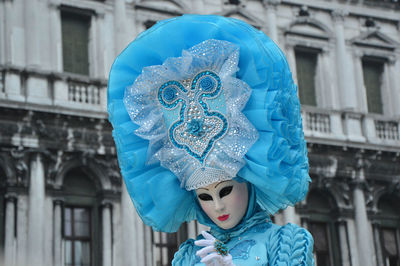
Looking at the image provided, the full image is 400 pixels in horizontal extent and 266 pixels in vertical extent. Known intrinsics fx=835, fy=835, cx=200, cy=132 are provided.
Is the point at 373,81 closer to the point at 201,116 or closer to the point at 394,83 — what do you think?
the point at 394,83

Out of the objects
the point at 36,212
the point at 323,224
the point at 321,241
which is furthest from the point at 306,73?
the point at 36,212

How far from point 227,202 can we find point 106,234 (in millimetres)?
9177

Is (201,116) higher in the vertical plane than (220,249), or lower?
higher

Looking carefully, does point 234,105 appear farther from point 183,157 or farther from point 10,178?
point 10,178

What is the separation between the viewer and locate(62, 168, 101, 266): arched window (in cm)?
1268

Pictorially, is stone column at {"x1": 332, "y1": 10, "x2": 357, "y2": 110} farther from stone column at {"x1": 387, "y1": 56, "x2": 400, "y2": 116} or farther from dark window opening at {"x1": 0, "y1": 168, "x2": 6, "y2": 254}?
dark window opening at {"x1": 0, "y1": 168, "x2": 6, "y2": 254}

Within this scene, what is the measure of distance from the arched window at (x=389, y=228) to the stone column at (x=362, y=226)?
1.19 feet

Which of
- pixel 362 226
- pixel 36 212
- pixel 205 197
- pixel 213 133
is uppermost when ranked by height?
pixel 362 226

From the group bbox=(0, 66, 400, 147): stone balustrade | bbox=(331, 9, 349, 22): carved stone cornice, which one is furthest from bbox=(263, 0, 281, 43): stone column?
bbox=(0, 66, 400, 147): stone balustrade

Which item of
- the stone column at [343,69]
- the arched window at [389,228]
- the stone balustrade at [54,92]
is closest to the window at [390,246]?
the arched window at [389,228]

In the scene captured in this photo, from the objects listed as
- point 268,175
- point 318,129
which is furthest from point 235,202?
point 318,129

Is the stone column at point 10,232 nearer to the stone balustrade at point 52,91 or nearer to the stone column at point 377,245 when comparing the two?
the stone balustrade at point 52,91

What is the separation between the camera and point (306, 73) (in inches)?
640

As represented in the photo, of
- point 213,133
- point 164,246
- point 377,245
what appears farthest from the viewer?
point 377,245
